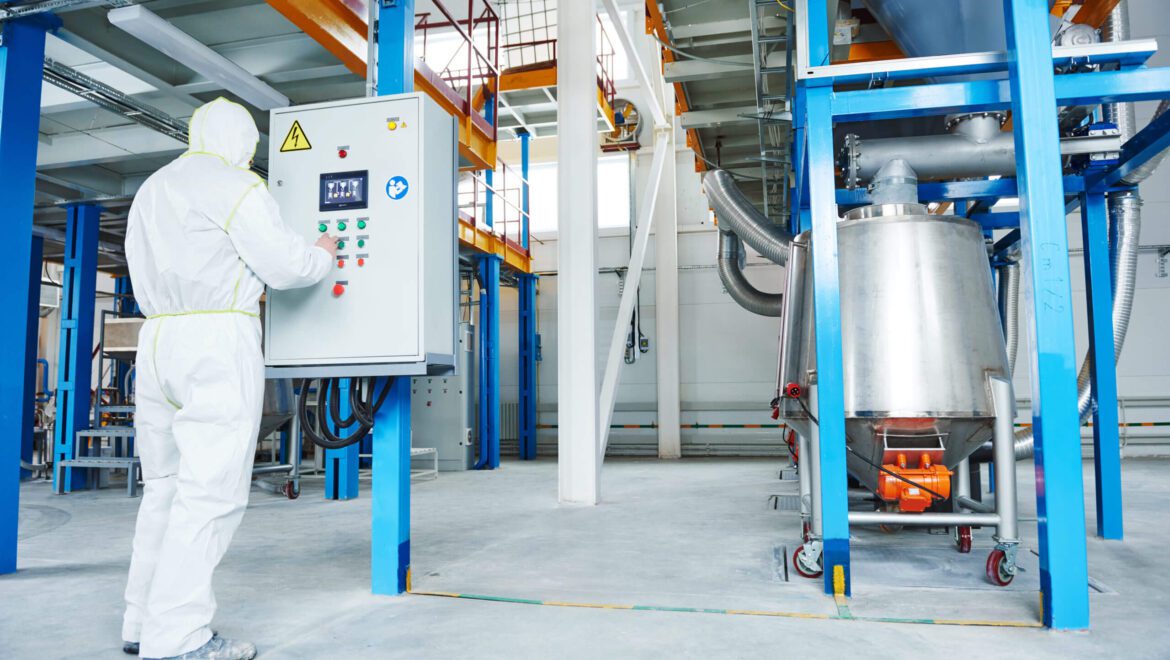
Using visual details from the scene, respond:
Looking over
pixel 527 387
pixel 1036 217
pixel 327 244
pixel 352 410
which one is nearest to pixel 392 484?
pixel 352 410

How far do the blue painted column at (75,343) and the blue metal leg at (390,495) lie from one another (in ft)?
23.1

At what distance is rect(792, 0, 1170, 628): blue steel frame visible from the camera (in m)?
3.12

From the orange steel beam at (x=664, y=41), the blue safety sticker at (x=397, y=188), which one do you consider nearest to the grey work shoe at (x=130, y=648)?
the blue safety sticker at (x=397, y=188)

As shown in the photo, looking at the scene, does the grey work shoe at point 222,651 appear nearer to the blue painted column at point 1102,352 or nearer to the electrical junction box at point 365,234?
the electrical junction box at point 365,234

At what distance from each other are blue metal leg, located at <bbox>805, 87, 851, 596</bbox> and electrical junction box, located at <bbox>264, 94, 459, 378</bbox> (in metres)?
1.88

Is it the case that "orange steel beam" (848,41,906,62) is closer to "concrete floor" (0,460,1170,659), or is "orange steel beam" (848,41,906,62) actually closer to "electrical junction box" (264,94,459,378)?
"concrete floor" (0,460,1170,659)

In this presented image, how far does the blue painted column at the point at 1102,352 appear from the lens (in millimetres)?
5262

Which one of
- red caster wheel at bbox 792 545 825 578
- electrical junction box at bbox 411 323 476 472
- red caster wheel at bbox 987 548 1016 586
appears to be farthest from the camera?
electrical junction box at bbox 411 323 476 472

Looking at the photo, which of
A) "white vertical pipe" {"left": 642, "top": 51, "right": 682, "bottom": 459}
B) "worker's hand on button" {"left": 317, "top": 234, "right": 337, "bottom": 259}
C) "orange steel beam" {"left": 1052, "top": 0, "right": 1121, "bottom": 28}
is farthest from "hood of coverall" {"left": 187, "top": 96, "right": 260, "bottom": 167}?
"white vertical pipe" {"left": 642, "top": 51, "right": 682, "bottom": 459}

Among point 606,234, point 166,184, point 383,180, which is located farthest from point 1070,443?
point 606,234

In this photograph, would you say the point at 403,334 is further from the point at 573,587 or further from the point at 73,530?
the point at 73,530

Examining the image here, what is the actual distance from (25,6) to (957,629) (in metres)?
5.83

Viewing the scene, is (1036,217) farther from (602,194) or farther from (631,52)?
(602,194)

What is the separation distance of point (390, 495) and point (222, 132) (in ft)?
6.08
